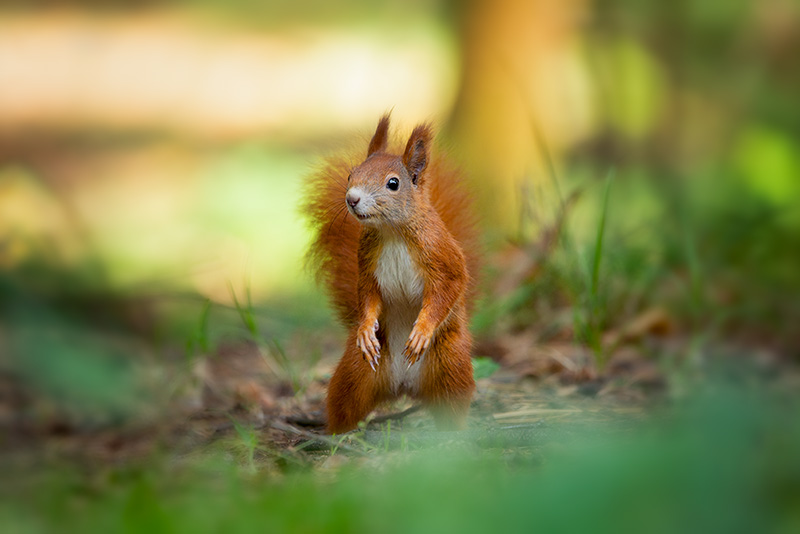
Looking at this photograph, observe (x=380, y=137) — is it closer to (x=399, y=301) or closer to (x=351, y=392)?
(x=399, y=301)

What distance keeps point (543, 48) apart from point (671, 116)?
1639 millimetres

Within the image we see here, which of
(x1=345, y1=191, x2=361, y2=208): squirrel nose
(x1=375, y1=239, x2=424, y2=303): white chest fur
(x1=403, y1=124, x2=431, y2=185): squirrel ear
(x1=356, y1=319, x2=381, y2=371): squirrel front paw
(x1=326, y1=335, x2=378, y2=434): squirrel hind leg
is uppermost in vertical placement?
(x1=403, y1=124, x2=431, y2=185): squirrel ear

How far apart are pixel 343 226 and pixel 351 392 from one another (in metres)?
0.68

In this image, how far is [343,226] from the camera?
3230mm

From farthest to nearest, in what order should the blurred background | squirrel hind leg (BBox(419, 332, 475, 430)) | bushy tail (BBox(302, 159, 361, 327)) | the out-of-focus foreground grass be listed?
the blurred background < bushy tail (BBox(302, 159, 361, 327)) < squirrel hind leg (BBox(419, 332, 475, 430)) < the out-of-focus foreground grass

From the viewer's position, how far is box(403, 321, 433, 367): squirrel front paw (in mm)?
2742

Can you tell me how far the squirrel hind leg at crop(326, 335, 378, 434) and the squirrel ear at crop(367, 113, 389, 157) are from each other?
72cm

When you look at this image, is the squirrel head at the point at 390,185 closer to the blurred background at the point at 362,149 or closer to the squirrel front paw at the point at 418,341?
the squirrel front paw at the point at 418,341

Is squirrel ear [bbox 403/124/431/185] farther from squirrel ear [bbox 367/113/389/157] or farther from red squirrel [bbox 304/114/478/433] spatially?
squirrel ear [bbox 367/113/389/157]

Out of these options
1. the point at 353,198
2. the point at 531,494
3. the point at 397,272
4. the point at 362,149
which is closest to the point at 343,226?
the point at 362,149

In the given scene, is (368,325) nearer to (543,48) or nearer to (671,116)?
(543,48)

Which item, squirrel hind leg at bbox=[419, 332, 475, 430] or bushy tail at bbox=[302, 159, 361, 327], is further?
bushy tail at bbox=[302, 159, 361, 327]

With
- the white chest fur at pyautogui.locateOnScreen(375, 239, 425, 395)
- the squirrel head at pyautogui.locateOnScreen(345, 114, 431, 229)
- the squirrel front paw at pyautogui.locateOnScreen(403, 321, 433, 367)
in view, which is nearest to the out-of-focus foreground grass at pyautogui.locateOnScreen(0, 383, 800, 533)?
the squirrel front paw at pyautogui.locateOnScreen(403, 321, 433, 367)

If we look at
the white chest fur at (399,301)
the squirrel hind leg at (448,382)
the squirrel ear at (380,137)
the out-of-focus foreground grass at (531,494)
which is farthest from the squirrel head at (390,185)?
the out-of-focus foreground grass at (531,494)
